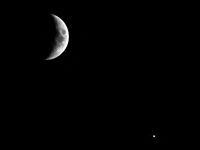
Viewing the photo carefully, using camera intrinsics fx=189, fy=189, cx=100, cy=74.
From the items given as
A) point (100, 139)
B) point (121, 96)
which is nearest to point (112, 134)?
point (100, 139)

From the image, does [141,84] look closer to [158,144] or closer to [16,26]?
[158,144]

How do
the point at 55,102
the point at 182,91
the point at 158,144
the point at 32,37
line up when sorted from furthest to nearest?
the point at 55,102, the point at 182,91, the point at 158,144, the point at 32,37

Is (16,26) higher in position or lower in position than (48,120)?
lower

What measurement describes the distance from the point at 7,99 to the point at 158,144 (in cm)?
890

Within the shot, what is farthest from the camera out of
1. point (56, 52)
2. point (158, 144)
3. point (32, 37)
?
point (158, 144)

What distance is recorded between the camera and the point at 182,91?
11109mm

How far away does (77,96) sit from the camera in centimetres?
1180

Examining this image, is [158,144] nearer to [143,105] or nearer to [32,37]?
[143,105]

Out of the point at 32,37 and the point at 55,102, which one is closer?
the point at 32,37

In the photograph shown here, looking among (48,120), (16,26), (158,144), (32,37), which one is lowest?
(158,144)

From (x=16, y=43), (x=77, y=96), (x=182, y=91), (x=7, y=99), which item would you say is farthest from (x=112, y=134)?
(x=16, y=43)

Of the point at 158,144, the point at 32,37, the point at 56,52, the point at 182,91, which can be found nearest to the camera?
the point at 32,37

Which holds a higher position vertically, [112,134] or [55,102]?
[55,102]

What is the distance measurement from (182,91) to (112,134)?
4953 mm
